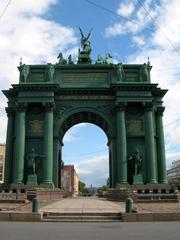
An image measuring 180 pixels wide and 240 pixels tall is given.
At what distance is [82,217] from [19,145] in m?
23.3

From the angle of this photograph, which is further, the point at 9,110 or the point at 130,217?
the point at 9,110

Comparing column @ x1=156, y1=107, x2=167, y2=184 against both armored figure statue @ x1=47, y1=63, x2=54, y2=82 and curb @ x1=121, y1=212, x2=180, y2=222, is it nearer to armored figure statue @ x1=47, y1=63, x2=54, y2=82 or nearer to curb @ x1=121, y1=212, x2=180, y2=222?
armored figure statue @ x1=47, y1=63, x2=54, y2=82

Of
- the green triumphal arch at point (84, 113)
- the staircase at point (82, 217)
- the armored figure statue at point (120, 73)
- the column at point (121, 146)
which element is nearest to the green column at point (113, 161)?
the green triumphal arch at point (84, 113)

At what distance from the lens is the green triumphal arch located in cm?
3946

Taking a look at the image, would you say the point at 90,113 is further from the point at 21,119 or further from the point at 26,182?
the point at 26,182

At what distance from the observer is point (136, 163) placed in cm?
3922

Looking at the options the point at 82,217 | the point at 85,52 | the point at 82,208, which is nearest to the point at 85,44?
the point at 85,52

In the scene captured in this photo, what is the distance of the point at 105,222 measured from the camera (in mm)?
16828

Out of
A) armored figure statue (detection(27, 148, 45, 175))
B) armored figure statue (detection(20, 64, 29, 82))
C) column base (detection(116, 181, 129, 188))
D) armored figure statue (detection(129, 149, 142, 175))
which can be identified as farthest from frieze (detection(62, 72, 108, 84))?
column base (detection(116, 181, 129, 188))

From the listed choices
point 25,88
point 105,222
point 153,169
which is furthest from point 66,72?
point 105,222

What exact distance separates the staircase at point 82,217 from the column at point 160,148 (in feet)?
77.5

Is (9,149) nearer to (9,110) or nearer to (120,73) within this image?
(9,110)

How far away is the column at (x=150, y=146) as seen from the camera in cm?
3906

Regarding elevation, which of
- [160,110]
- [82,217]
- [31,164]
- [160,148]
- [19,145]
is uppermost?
[160,110]
